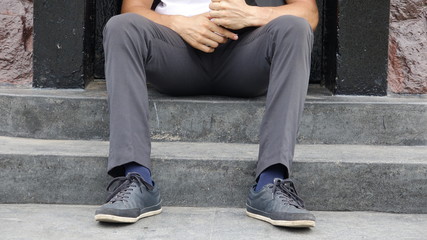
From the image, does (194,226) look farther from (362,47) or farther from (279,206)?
(362,47)

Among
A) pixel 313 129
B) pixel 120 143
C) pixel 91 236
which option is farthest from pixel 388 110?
pixel 91 236

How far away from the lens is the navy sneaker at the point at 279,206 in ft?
8.00

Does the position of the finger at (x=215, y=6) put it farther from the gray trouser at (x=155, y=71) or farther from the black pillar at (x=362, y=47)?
the black pillar at (x=362, y=47)

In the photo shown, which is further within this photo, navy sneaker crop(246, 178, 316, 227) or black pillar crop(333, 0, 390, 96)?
black pillar crop(333, 0, 390, 96)

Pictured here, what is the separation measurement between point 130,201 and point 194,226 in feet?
0.87

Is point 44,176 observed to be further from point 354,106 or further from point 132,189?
point 354,106

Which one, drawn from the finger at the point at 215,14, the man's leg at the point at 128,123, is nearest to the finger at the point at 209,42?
A: the finger at the point at 215,14

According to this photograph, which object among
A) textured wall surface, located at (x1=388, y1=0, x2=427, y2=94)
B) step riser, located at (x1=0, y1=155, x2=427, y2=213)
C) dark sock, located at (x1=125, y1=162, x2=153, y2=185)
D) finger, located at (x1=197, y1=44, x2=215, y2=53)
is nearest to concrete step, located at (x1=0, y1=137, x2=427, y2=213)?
step riser, located at (x1=0, y1=155, x2=427, y2=213)

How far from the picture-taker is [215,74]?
10.2ft

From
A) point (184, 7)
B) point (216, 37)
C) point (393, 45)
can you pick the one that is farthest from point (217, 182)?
point (393, 45)

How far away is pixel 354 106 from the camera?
3.20 meters

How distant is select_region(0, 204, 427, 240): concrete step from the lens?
239 cm

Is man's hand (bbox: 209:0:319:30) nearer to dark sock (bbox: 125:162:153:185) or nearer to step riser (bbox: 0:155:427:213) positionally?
step riser (bbox: 0:155:427:213)

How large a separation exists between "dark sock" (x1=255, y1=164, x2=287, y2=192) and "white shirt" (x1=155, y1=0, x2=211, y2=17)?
3.22ft
